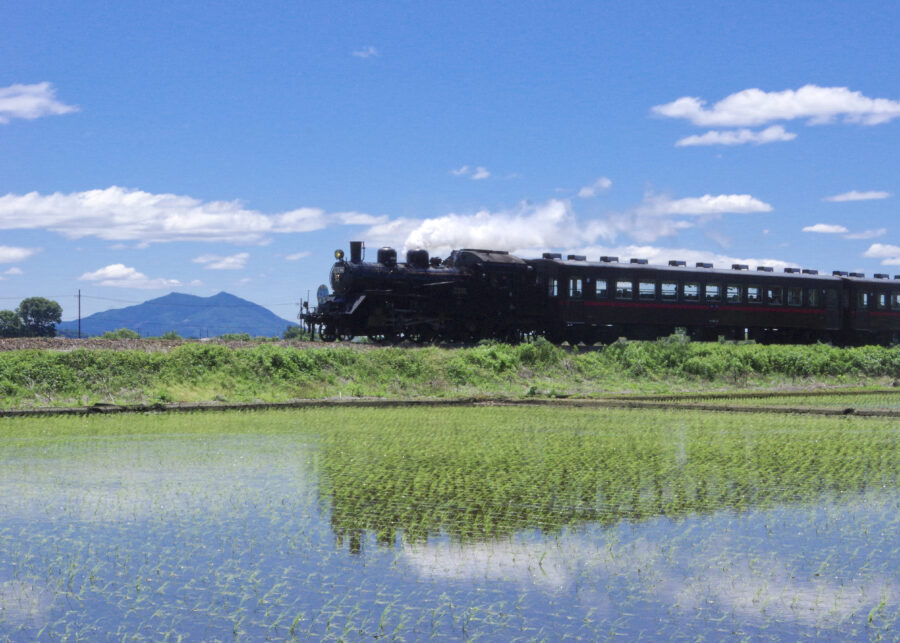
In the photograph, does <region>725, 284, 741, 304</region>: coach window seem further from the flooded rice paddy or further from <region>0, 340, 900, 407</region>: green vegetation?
the flooded rice paddy

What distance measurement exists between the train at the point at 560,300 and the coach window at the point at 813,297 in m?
0.05

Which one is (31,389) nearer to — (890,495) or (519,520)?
(519,520)

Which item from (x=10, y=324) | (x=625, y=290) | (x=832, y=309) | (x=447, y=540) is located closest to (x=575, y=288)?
(x=625, y=290)

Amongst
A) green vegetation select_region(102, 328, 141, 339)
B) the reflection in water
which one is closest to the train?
green vegetation select_region(102, 328, 141, 339)

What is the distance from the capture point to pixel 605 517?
9992 mm

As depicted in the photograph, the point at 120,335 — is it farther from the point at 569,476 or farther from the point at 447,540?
the point at 447,540

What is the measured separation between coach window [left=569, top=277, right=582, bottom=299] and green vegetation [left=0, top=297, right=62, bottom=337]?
204 feet

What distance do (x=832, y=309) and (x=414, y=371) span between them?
24.9 metres

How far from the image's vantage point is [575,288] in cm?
3784

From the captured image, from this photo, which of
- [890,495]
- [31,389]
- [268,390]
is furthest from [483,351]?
[890,495]

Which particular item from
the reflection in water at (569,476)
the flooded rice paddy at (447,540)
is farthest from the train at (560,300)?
the flooded rice paddy at (447,540)

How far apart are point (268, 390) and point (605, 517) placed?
Result: 18.2 meters

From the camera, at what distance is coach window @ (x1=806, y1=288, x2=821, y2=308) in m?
43.6

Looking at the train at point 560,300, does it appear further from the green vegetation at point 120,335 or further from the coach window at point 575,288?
the green vegetation at point 120,335
